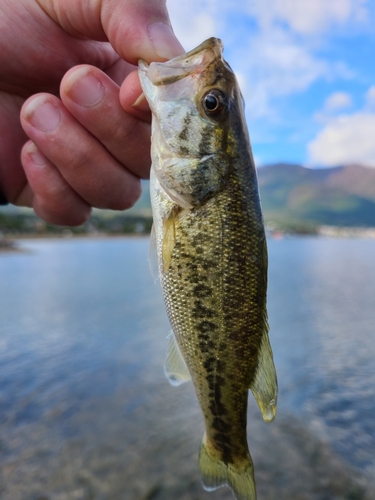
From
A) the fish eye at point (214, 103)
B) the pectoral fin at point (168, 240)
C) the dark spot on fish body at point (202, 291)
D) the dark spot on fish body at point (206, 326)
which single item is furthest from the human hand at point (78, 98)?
the dark spot on fish body at point (206, 326)

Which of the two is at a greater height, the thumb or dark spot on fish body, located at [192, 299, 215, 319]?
the thumb

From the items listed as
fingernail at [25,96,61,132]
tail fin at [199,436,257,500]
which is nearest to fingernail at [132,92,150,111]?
fingernail at [25,96,61,132]

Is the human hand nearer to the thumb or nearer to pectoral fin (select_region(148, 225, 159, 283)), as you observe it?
the thumb

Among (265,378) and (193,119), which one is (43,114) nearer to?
(193,119)

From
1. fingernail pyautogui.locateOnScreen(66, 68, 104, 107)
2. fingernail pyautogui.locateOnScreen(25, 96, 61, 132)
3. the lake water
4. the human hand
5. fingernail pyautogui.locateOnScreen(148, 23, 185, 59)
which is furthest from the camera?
the lake water

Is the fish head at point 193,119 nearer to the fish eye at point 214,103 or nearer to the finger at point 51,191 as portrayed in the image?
the fish eye at point 214,103
